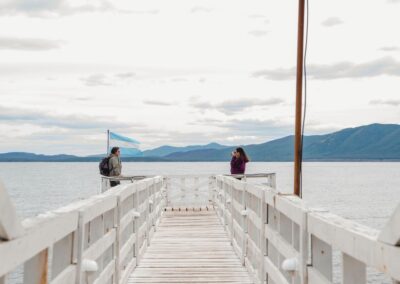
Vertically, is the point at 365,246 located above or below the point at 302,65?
below

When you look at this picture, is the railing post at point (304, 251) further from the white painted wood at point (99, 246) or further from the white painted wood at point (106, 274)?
the white painted wood at point (106, 274)

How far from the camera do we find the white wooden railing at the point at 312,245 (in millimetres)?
2721

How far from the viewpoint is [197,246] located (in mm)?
11781

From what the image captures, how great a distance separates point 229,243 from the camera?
12.2m

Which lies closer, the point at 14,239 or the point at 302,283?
the point at 14,239

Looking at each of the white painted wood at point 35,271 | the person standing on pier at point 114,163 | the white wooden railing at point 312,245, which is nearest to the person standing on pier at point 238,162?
the person standing on pier at point 114,163

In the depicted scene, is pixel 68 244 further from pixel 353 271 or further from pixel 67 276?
pixel 353 271

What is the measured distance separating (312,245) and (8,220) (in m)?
2.21

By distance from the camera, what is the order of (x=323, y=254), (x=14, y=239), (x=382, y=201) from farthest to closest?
(x=382, y=201)
(x=323, y=254)
(x=14, y=239)

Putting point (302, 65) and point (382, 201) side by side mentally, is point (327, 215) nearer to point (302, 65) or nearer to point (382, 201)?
point (302, 65)

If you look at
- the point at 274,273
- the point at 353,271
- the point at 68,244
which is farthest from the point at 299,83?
the point at 353,271

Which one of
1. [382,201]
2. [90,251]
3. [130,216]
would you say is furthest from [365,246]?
[382,201]

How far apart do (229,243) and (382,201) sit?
261ft

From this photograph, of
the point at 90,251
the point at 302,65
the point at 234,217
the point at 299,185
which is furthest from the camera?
the point at 234,217
